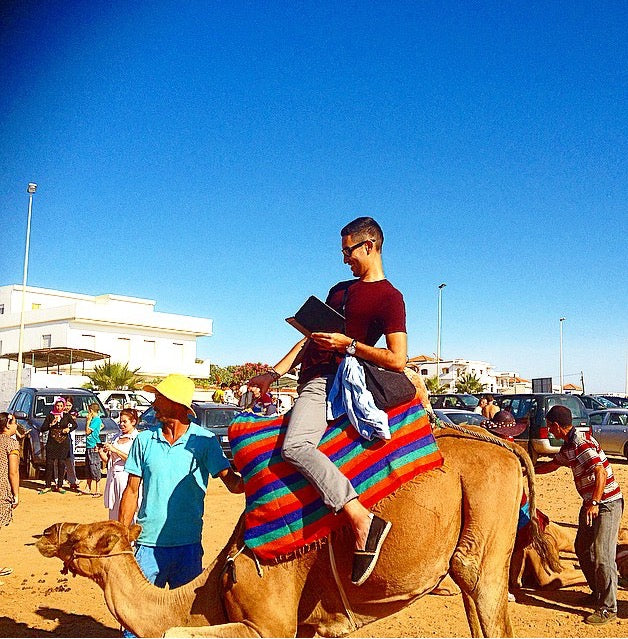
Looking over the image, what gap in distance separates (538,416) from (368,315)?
60.4 feet

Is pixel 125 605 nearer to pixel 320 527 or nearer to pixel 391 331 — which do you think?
pixel 320 527

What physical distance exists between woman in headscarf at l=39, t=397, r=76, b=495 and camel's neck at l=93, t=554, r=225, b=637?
12.5 metres

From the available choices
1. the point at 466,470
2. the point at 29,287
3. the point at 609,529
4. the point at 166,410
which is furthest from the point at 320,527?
the point at 29,287

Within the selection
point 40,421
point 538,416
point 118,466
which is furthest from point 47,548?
point 538,416

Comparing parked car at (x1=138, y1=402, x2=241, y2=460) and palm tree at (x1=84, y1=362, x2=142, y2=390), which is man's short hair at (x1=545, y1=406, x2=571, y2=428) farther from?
palm tree at (x1=84, y1=362, x2=142, y2=390)

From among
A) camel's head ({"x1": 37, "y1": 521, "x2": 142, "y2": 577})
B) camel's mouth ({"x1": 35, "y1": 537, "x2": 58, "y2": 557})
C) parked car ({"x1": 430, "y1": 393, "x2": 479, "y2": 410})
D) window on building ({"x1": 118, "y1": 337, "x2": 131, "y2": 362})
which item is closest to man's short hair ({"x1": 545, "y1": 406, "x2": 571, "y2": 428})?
camel's head ({"x1": 37, "y1": 521, "x2": 142, "y2": 577})

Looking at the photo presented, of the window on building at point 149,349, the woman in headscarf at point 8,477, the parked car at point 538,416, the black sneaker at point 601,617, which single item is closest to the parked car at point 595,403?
the parked car at point 538,416

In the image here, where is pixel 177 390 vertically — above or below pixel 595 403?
above

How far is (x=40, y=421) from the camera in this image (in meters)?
18.1

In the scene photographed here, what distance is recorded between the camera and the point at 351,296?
4.62 metres

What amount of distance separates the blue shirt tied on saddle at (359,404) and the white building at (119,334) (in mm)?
44840

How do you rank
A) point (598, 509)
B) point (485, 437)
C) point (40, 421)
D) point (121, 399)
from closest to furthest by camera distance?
1. point (485, 437)
2. point (598, 509)
3. point (40, 421)
4. point (121, 399)

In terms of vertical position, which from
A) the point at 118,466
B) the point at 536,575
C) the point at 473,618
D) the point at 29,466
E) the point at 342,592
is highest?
the point at 118,466

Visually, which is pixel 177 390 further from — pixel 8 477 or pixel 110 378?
pixel 110 378
